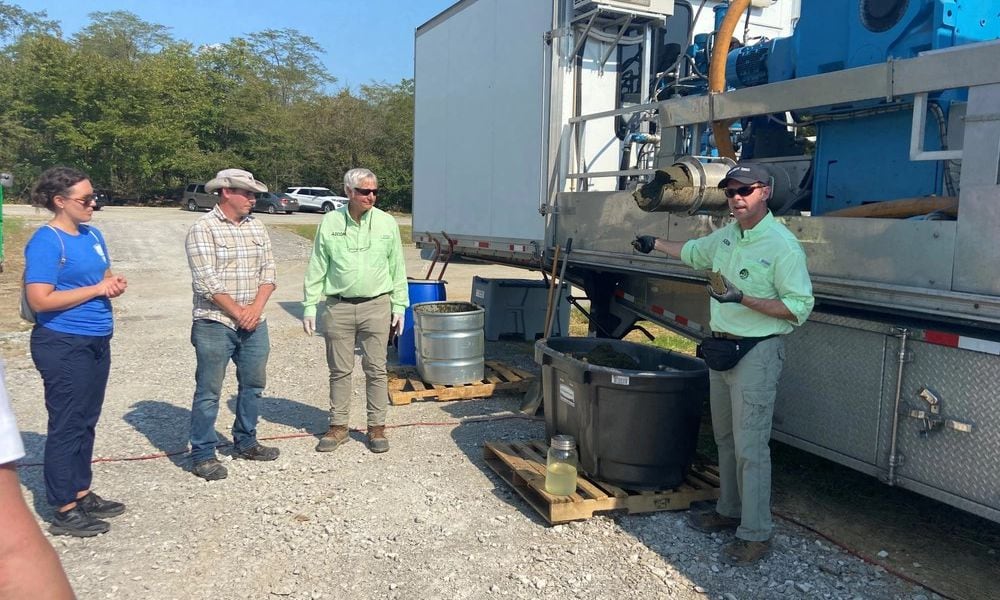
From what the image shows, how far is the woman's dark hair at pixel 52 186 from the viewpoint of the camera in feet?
12.6

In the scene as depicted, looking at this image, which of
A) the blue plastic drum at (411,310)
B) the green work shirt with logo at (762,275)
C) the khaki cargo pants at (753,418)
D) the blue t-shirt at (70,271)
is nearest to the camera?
the green work shirt with logo at (762,275)

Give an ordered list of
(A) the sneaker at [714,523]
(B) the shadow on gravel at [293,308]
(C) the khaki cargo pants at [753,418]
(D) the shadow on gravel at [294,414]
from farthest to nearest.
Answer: (B) the shadow on gravel at [293,308], (D) the shadow on gravel at [294,414], (A) the sneaker at [714,523], (C) the khaki cargo pants at [753,418]

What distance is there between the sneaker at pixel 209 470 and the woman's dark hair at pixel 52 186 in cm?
177

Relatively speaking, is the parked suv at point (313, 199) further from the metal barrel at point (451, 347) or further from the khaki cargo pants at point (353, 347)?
the khaki cargo pants at point (353, 347)

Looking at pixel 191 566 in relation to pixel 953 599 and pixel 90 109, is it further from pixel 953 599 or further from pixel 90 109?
pixel 90 109

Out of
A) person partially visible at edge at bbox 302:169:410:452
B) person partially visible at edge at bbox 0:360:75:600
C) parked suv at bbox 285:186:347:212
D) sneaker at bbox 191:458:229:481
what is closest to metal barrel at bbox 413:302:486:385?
person partially visible at edge at bbox 302:169:410:452

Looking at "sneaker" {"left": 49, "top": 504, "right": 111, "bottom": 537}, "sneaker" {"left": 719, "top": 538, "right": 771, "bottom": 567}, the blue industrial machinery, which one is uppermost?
the blue industrial machinery

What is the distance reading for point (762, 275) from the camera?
3480 millimetres

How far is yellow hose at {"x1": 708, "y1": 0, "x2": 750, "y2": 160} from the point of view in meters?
4.52

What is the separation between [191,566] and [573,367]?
2.23m

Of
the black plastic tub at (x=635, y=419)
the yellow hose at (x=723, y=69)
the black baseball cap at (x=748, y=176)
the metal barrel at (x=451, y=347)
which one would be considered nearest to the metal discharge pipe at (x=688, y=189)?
the yellow hose at (x=723, y=69)

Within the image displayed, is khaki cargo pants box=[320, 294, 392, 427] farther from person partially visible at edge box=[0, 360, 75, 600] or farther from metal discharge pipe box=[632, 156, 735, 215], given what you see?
person partially visible at edge box=[0, 360, 75, 600]

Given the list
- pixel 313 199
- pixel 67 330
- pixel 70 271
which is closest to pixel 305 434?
pixel 67 330

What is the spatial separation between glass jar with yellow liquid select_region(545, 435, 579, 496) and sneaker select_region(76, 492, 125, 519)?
2392 mm
